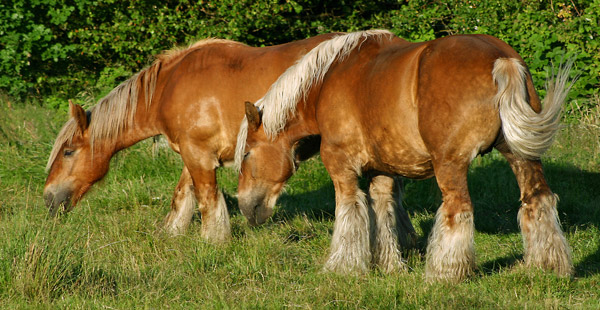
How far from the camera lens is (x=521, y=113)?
3.81m

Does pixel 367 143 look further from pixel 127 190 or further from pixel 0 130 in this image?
pixel 0 130

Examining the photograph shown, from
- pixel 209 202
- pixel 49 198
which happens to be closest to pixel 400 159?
pixel 209 202

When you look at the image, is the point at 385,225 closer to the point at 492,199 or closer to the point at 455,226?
the point at 455,226

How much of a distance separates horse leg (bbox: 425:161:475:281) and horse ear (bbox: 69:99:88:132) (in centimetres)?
365

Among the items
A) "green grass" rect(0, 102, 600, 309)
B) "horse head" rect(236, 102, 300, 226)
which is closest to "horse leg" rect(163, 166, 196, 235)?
"green grass" rect(0, 102, 600, 309)

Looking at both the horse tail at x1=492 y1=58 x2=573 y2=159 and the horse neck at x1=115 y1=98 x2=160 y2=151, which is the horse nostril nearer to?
the horse neck at x1=115 y1=98 x2=160 y2=151

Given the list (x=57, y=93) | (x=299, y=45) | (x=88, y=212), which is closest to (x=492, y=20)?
(x=299, y=45)

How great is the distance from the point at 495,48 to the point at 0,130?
687cm

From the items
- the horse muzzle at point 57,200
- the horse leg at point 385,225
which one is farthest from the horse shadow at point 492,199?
the horse muzzle at point 57,200

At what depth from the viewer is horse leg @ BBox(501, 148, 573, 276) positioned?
411 cm

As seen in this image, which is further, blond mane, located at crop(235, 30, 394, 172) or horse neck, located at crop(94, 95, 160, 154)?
horse neck, located at crop(94, 95, 160, 154)

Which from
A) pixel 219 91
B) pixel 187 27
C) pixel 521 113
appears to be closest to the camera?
pixel 521 113

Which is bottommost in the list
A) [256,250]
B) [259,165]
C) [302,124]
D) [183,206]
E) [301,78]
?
[183,206]

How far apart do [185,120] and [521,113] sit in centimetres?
310
